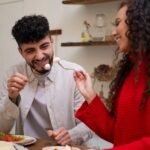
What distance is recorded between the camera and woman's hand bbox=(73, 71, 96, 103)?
1.40m

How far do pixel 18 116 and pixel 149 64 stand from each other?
2.87ft

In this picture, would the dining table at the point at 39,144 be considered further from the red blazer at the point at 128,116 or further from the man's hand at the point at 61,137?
the red blazer at the point at 128,116

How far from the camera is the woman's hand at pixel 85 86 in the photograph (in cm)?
140

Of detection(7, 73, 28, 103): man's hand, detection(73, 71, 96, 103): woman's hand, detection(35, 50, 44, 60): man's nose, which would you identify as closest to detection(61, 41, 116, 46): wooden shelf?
detection(35, 50, 44, 60): man's nose

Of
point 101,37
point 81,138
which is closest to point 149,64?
point 81,138

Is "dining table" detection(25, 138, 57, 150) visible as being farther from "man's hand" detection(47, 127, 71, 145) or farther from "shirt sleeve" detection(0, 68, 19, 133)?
"shirt sleeve" detection(0, 68, 19, 133)

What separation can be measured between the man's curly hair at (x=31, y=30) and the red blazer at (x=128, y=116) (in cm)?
60

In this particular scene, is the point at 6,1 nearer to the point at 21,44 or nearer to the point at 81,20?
the point at 81,20

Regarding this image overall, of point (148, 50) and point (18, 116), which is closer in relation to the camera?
point (148, 50)

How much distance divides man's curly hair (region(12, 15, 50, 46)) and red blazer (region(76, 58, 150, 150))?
0.60 m

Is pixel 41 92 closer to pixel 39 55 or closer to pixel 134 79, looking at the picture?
pixel 39 55

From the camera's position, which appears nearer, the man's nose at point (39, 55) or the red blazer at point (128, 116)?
the red blazer at point (128, 116)

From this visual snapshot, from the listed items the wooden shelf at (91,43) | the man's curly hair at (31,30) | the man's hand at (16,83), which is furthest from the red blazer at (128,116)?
the wooden shelf at (91,43)

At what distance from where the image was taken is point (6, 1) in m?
3.20
